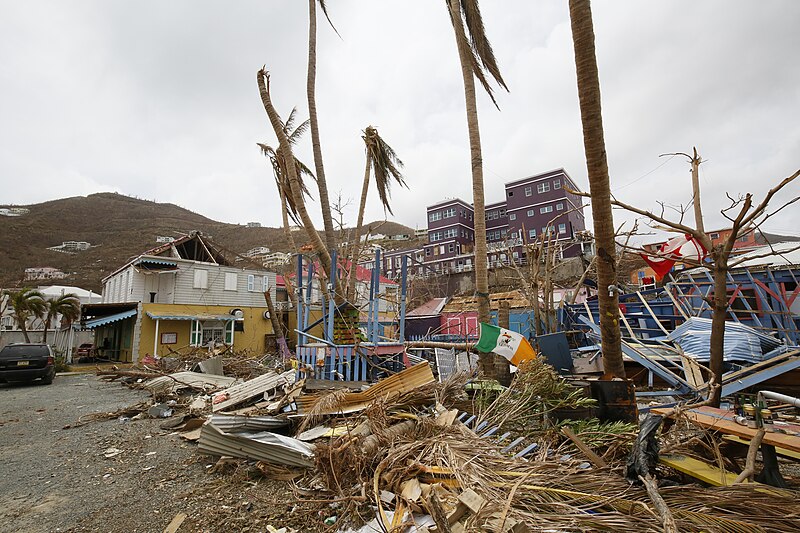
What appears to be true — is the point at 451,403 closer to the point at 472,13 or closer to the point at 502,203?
the point at 472,13

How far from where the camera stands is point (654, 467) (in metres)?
2.65

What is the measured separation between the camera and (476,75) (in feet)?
24.7

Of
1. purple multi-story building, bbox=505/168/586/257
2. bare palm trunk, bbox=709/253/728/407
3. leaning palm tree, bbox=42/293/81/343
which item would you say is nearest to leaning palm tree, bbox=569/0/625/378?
bare palm trunk, bbox=709/253/728/407

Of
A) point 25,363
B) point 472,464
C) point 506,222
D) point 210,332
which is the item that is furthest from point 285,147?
point 506,222

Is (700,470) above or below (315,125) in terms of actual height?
below

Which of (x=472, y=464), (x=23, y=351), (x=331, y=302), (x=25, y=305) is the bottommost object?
(x=472, y=464)

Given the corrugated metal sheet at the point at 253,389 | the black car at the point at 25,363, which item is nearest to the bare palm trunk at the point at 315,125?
the corrugated metal sheet at the point at 253,389

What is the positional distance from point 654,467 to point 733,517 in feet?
1.66

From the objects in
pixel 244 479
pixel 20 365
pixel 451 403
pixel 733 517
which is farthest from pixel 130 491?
pixel 20 365

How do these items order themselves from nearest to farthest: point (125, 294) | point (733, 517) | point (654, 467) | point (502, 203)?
1. point (733, 517)
2. point (654, 467)
3. point (125, 294)
4. point (502, 203)

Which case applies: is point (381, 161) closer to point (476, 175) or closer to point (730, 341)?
point (476, 175)

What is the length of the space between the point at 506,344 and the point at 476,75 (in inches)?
212

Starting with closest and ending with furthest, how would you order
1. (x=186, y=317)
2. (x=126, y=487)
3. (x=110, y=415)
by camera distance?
1. (x=126, y=487)
2. (x=110, y=415)
3. (x=186, y=317)

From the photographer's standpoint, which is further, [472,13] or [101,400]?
[101,400]
